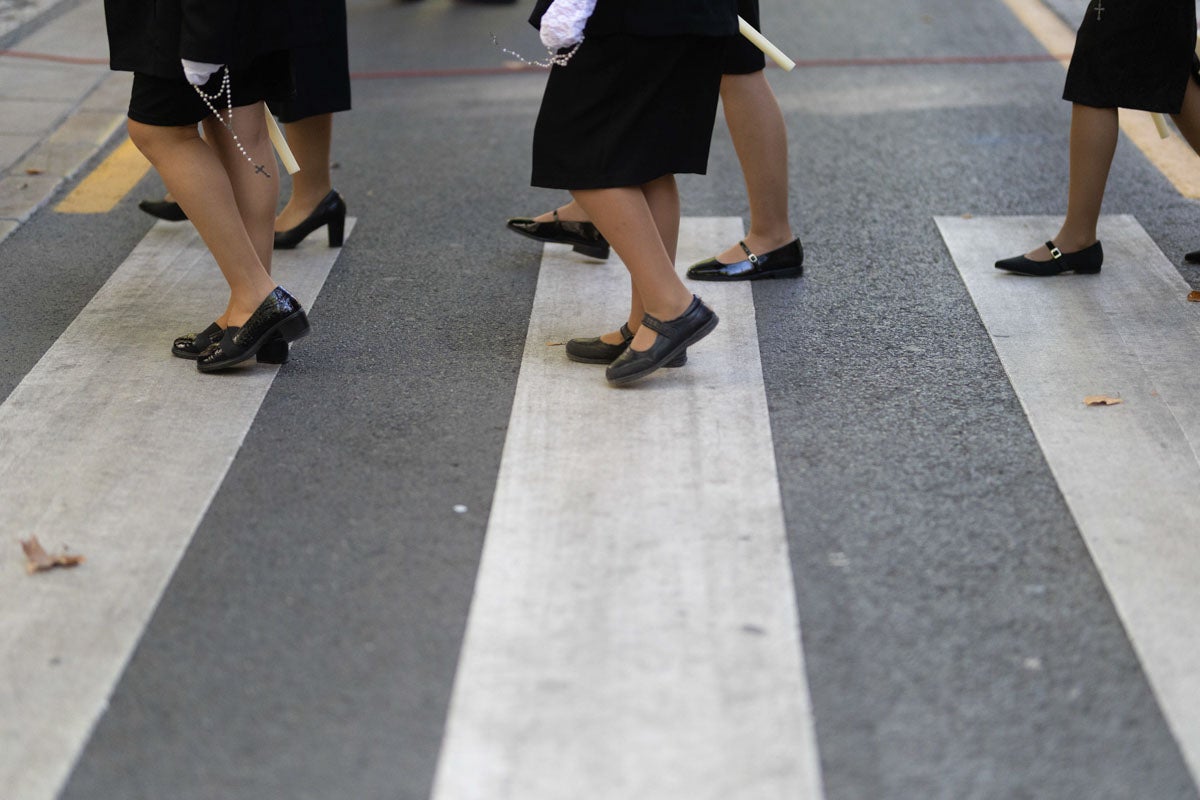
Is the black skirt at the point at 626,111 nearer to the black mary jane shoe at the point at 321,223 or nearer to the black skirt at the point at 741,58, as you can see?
the black skirt at the point at 741,58

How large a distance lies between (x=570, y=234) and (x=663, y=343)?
44.5 inches

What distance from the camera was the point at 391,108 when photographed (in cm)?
662

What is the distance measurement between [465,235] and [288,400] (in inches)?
58.6

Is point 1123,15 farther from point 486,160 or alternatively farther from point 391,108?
point 391,108

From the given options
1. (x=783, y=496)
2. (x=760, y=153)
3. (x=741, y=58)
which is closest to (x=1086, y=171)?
(x=760, y=153)

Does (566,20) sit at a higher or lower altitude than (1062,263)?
higher

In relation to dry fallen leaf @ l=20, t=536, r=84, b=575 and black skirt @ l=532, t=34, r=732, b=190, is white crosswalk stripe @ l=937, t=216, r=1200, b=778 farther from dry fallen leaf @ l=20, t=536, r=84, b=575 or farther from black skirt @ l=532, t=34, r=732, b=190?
dry fallen leaf @ l=20, t=536, r=84, b=575

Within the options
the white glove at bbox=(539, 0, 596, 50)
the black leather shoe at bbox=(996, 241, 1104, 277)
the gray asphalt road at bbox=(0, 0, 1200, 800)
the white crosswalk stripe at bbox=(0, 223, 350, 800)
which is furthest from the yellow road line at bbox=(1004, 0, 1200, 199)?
the white crosswalk stripe at bbox=(0, 223, 350, 800)

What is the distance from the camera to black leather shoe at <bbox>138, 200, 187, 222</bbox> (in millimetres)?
4836

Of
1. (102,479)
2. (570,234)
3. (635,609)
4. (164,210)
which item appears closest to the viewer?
(635,609)

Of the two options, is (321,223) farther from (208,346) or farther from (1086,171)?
(1086,171)

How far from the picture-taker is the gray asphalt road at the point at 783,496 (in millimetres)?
2195

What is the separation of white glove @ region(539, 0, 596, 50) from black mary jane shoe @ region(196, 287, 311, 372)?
102 centimetres

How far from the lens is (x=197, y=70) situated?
3.34 m
